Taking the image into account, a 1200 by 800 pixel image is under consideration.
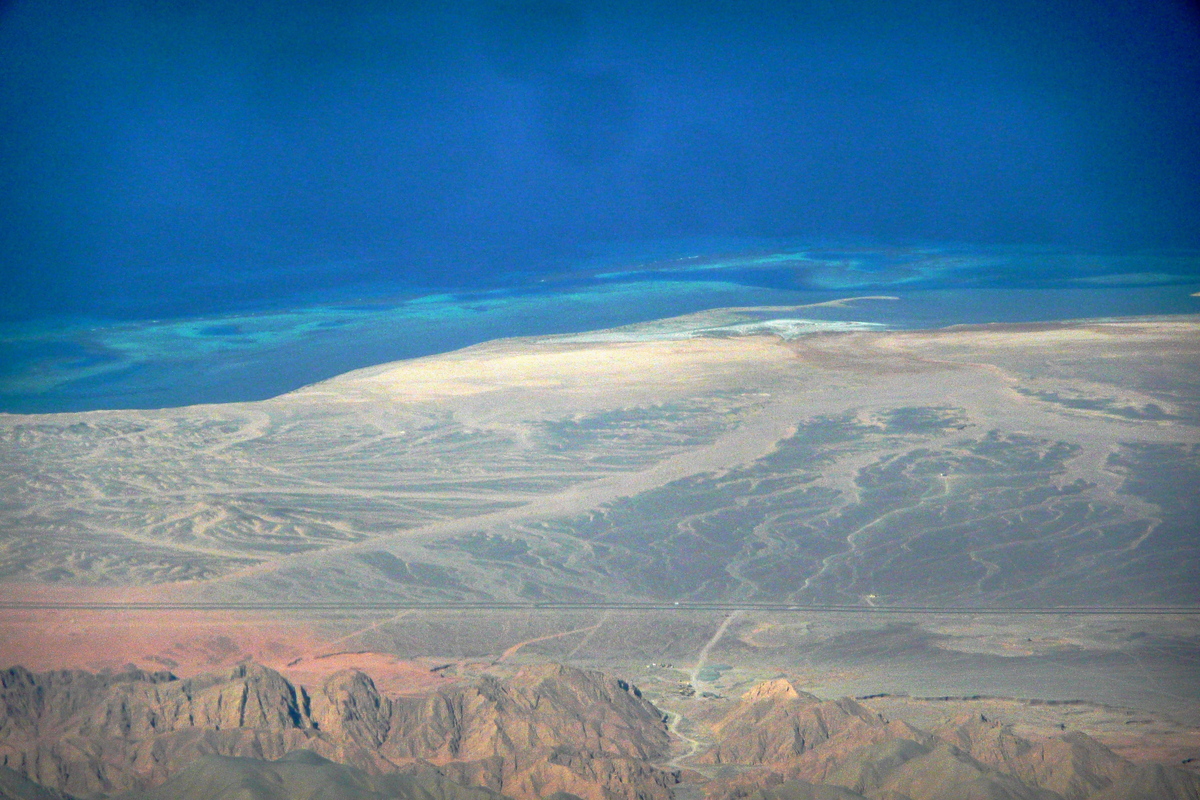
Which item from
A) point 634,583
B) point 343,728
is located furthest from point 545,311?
point 343,728

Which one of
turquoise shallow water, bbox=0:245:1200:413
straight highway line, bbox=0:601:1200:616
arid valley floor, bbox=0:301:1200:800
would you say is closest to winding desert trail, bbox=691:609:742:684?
arid valley floor, bbox=0:301:1200:800

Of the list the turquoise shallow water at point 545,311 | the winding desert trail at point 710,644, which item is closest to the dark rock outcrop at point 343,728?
the winding desert trail at point 710,644

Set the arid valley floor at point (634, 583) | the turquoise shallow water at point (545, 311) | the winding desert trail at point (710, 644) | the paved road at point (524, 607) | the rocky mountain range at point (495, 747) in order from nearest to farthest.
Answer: the rocky mountain range at point (495, 747)
the arid valley floor at point (634, 583)
the winding desert trail at point (710, 644)
the paved road at point (524, 607)
the turquoise shallow water at point (545, 311)

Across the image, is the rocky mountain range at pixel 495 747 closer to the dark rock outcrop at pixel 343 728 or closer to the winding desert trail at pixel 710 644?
the dark rock outcrop at pixel 343 728

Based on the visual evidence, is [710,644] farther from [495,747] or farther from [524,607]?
[495,747]

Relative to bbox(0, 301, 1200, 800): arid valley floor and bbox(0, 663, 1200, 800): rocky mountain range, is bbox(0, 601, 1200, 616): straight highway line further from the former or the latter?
bbox(0, 663, 1200, 800): rocky mountain range

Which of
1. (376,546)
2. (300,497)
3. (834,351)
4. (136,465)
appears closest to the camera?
(376,546)

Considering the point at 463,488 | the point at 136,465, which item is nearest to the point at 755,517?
the point at 463,488

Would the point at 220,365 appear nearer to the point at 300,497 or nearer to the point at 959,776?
the point at 300,497
